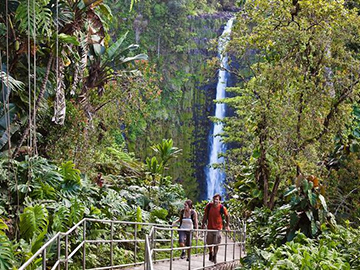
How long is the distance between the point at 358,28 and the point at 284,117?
8.01ft

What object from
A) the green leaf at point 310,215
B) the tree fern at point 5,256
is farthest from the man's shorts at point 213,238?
the tree fern at point 5,256

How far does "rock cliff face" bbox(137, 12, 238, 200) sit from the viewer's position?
31.2 m

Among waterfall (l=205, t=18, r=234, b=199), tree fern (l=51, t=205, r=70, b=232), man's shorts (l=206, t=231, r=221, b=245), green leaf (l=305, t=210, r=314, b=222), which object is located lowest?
man's shorts (l=206, t=231, r=221, b=245)

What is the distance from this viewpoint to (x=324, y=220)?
28.6 ft

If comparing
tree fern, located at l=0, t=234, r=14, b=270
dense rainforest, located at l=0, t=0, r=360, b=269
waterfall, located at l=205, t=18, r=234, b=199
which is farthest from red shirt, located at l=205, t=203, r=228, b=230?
waterfall, located at l=205, t=18, r=234, b=199

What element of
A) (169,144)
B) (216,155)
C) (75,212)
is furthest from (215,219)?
(216,155)

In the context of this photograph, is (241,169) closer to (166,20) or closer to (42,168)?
(42,168)

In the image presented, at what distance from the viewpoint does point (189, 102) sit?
3288 centimetres

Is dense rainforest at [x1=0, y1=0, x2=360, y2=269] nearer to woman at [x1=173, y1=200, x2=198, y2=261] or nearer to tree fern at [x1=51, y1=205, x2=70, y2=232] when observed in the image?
tree fern at [x1=51, y1=205, x2=70, y2=232]

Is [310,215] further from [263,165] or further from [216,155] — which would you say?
[216,155]

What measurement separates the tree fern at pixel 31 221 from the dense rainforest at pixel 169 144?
0.02 metres

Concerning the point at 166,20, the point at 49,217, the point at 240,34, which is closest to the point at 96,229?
the point at 49,217

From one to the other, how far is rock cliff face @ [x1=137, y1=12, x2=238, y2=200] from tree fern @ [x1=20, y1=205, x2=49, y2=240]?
22.8m

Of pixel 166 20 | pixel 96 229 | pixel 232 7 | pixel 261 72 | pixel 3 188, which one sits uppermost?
pixel 232 7
